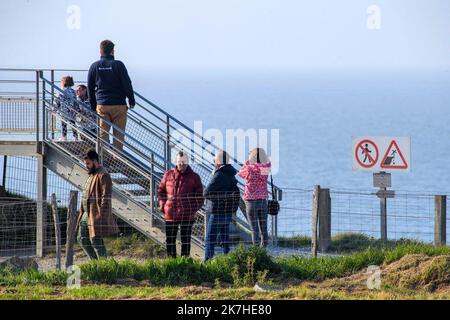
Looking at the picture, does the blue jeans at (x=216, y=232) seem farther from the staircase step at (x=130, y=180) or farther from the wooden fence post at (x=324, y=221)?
the staircase step at (x=130, y=180)

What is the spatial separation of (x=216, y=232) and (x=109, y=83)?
3622 millimetres

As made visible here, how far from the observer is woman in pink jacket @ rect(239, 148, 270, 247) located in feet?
74.8

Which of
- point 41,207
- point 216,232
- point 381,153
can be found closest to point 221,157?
point 216,232

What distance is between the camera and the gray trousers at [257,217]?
2291cm

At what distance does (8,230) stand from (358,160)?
6928 mm

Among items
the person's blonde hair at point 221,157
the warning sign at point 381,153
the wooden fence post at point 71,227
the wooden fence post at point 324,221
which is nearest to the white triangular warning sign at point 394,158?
the warning sign at point 381,153

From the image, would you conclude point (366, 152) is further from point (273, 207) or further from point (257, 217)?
point (257, 217)

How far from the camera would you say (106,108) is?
2491 centimetres

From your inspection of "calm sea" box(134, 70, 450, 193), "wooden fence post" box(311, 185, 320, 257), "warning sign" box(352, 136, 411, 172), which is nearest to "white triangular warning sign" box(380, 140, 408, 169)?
"warning sign" box(352, 136, 411, 172)

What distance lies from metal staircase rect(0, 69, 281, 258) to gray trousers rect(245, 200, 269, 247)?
1.09 meters

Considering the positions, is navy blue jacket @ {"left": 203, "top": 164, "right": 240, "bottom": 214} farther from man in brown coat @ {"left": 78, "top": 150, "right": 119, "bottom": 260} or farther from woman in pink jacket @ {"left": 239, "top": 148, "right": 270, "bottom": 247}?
man in brown coat @ {"left": 78, "top": 150, "right": 119, "bottom": 260}

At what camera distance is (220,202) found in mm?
22344

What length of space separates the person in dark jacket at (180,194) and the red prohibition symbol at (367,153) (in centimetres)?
308
